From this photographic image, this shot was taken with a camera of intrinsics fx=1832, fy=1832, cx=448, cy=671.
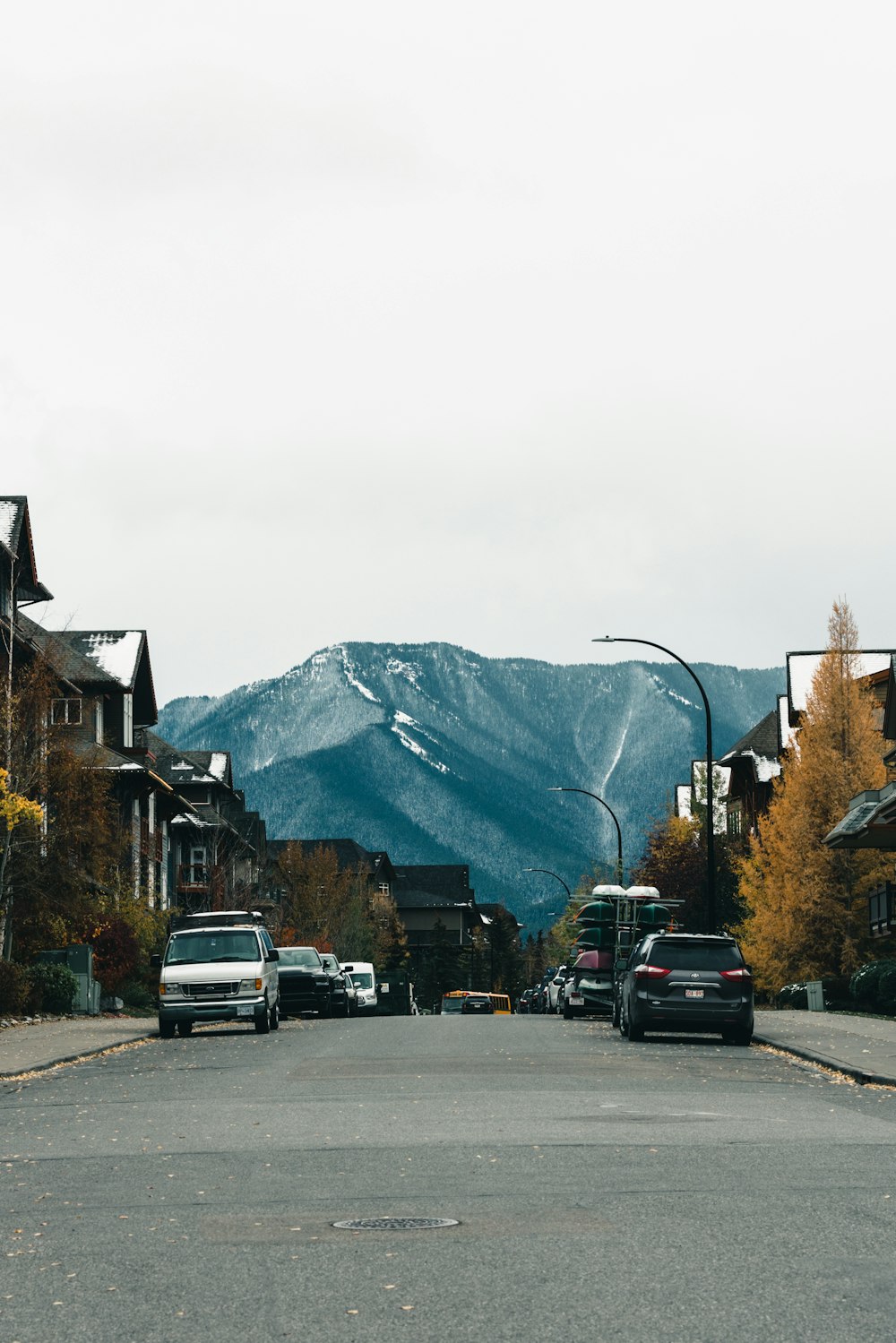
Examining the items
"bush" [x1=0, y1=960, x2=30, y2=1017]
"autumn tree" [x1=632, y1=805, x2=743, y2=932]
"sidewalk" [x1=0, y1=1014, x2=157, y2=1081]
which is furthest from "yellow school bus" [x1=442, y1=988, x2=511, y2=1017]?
"bush" [x1=0, y1=960, x2=30, y2=1017]

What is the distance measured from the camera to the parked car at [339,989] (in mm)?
47178

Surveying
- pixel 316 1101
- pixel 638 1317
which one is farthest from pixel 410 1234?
pixel 316 1101

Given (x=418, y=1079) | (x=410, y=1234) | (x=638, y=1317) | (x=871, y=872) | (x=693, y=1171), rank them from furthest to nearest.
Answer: (x=871, y=872) < (x=418, y=1079) < (x=693, y=1171) < (x=410, y=1234) < (x=638, y=1317)

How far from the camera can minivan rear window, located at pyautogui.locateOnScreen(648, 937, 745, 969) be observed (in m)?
27.6

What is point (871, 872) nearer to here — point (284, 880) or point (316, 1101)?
point (316, 1101)

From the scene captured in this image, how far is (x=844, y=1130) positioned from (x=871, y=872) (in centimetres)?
3898

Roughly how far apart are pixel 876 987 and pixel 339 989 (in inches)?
608

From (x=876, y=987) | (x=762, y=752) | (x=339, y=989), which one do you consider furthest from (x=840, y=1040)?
(x=762, y=752)

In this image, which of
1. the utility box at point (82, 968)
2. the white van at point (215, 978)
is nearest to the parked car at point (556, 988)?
the utility box at point (82, 968)

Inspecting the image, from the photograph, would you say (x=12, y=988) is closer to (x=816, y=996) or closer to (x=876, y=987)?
(x=816, y=996)

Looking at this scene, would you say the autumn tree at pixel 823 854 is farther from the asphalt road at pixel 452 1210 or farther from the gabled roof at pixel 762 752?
the asphalt road at pixel 452 1210

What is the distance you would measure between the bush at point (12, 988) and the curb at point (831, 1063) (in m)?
13.5

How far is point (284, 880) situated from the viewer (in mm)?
93500

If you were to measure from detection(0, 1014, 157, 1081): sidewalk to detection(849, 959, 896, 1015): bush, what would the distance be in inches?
618
